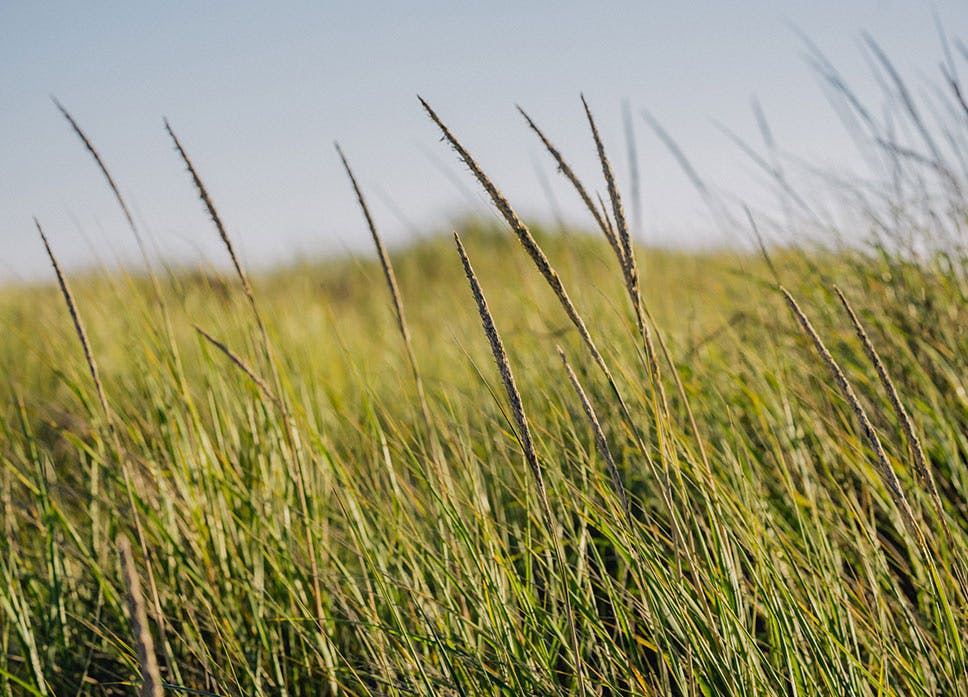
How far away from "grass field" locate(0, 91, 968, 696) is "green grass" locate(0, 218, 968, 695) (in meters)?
0.01

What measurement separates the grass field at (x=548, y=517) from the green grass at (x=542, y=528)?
1 centimetres

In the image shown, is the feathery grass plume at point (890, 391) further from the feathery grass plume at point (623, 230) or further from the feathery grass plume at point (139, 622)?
the feathery grass plume at point (139, 622)

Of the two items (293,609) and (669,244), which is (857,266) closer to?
(669,244)

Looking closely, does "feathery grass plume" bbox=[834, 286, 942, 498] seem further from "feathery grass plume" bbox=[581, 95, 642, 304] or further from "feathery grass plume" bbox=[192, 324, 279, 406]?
"feathery grass plume" bbox=[192, 324, 279, 406]

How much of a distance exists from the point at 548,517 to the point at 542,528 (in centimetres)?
32

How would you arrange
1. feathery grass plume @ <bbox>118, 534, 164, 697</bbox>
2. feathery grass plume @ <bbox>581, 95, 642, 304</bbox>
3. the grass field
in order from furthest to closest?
1. the grass field
2. feathery grass plume @ <bbox>581, 95, 642, 304</bbox>
3. feathery grass plume @ <bbox>118, 534, 164, 697</bbox>

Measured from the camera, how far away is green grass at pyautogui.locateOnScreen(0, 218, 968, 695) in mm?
1011

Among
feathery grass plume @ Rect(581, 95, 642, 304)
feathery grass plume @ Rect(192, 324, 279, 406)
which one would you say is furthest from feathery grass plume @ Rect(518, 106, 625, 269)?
feathery grass plume @ Rect(192, 324, 279, 406)

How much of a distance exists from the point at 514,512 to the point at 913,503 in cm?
85

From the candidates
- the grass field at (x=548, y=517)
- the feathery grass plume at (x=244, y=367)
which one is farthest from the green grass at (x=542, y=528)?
the feathery grass plume at (x=244, y=367)

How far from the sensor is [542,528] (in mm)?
1145

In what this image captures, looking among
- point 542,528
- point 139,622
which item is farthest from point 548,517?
point 139,622

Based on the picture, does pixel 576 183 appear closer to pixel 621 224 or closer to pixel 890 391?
pixel 621 224

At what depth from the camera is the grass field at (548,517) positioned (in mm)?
964
